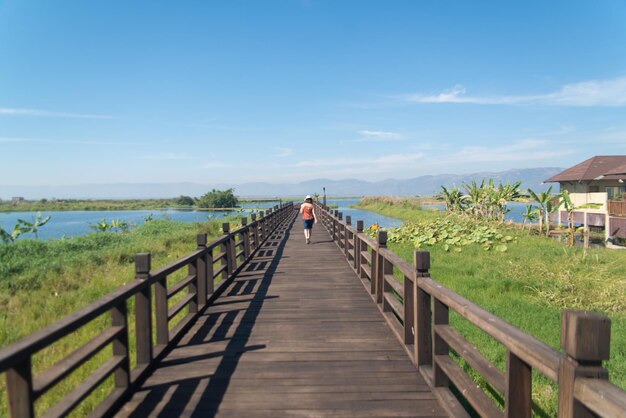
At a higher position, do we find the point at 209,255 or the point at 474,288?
the point at 209,255

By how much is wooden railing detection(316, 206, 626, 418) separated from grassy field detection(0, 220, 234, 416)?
3509 millimetres

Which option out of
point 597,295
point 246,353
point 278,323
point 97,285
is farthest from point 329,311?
point 97,285

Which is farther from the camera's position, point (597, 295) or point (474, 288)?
point (474, 288)

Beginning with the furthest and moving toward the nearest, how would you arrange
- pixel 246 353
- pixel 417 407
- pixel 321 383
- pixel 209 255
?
1. pixel 209 255
2. pixel 246 353
3. pixel 321 383
4. pixel 417 407

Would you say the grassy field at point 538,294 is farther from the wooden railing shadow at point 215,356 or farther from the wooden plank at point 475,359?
the wooden railing shadow at point 215,356

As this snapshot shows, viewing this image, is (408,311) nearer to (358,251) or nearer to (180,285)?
(180,285)

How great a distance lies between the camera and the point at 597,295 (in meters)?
8.19

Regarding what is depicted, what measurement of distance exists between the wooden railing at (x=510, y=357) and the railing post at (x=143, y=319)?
2812 mm

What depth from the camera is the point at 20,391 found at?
232cm

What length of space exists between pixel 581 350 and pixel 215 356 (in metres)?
3.83

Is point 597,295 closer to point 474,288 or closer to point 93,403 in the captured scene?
point 474,288

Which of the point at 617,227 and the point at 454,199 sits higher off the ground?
the point at 454,199

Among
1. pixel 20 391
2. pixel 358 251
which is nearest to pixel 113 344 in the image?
pixel 20 391

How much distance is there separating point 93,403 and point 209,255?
317cm
